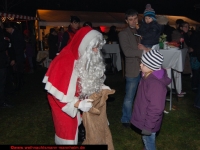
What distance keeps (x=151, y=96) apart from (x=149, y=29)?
1539 millimetres

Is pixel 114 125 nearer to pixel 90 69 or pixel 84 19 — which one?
pixel 90 69

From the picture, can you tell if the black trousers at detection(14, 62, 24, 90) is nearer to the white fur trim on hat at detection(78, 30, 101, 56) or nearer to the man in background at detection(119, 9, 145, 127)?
the man in background at detection(119, 9, 145, 127)

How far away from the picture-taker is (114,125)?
4.73 meters

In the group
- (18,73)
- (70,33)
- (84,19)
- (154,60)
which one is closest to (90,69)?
(154,60)

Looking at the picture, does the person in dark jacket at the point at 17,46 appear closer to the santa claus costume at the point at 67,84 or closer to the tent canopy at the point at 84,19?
the santa claus costume at the point at 67,84

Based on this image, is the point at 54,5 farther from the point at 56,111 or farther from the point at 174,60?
the point at 56,111

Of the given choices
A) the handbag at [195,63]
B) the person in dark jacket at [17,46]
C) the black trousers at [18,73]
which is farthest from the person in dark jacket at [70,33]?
the handbag at [195,63]

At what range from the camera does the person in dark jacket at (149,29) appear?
3994 mm

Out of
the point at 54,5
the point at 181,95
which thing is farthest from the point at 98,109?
the point at 54,5

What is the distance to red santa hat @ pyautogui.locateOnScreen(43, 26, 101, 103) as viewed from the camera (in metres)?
2.66

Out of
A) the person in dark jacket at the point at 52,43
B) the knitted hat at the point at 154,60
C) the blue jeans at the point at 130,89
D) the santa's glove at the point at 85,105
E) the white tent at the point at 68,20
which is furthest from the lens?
the white tent at the point at 68,20

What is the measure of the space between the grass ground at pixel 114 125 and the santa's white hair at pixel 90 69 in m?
1.44

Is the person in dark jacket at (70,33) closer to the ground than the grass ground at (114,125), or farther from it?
farther from it

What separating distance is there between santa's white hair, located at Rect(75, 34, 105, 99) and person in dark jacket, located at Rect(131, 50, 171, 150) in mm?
549
